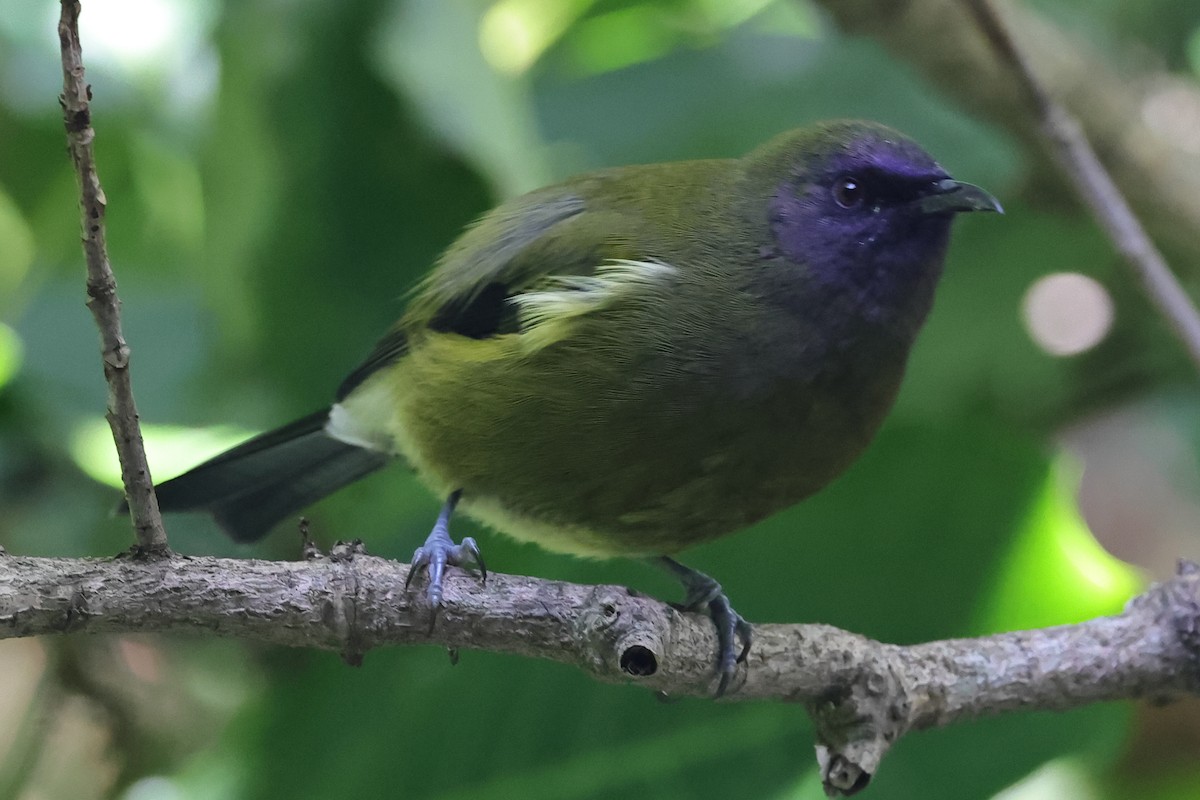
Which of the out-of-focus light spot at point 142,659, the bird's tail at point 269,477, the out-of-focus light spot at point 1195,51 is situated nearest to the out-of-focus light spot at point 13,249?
the out-of-focus light spot at point 142,659

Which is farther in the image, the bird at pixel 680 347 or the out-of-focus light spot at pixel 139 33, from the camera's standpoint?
the out-of-focus light spot at pixel 139 33

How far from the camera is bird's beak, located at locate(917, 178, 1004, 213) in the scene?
2.04 m

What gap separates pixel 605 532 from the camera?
2.12 m

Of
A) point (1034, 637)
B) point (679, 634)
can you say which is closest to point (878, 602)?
point (1034, 637)

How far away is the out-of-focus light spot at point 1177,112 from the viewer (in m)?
3.38

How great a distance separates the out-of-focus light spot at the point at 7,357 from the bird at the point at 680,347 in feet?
2.00

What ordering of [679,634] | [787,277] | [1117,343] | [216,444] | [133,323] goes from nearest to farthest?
[679,634] < [787,277] < [216,444] < [133,323] < [1117,343]

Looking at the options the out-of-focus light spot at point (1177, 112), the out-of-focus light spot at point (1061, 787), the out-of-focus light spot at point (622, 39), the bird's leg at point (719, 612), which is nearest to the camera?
the bird's leg at point (719, 612)

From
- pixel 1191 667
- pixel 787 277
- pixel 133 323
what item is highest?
pixel 133 323

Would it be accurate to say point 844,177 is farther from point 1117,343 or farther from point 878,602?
point 1117,343

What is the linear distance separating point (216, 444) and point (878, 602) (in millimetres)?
1466

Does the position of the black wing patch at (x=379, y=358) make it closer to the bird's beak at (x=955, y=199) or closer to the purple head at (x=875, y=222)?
the purple head at (x=875, y=222)

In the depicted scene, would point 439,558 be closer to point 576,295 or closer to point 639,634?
point 639,634

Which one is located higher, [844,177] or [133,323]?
[133,323]
